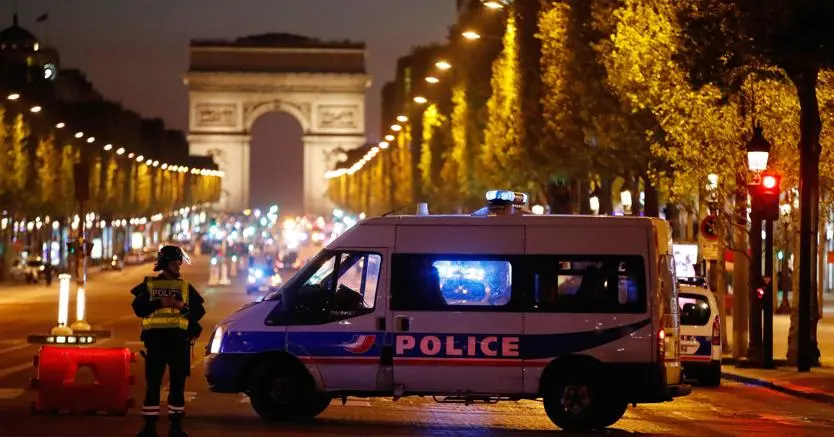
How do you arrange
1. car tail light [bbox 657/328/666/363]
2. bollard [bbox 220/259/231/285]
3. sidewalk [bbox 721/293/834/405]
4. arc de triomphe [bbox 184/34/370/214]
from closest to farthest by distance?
car tail light [bbox 657/328/666/363]
sidewalk [bbox 721/293/834/405]
bollard [bbox 220/259/231/285]
arc de triomphe [bbox 184/34/370/214]

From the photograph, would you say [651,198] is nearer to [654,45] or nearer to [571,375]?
[654,45]

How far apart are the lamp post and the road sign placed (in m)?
1.18

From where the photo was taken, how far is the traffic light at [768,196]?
27.2m

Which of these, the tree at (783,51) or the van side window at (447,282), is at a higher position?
the tree at (783,51)

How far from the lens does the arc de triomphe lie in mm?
151500

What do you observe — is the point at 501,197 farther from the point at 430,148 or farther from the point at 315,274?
the point at 430,148

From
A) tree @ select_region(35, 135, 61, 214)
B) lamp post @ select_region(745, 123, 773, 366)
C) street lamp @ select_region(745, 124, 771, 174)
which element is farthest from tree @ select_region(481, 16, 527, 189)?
tree @ select_region(35, 135, 61, 214)

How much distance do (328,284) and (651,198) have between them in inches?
991

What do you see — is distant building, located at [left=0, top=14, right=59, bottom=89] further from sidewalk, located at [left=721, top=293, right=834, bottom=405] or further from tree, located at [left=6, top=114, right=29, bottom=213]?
sidewalk, located at [left=721, top=293, right=834, bottom=405]

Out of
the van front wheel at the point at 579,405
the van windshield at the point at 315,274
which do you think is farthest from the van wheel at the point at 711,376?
the van windshield at the point at 315,274

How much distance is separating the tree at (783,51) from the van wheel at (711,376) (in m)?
2.76

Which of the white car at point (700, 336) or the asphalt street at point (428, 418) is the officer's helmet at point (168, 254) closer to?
the asphalt street at point (428, 418)

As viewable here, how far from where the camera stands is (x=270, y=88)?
509 feet

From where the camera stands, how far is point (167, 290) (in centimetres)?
1537
